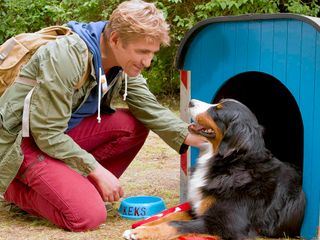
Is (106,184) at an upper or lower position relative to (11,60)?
lower

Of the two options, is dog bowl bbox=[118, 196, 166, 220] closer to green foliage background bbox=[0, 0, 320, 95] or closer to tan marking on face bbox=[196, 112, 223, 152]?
tan marking on face bbox=[196, 112, 223, 152]

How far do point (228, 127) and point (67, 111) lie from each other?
38.4 inches

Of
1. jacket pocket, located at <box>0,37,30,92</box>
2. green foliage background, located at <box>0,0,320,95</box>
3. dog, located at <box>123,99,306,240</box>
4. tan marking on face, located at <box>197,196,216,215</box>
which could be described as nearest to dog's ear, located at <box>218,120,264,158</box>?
dog, located at <box>123,99,306,240</box>

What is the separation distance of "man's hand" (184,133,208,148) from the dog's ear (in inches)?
13.4

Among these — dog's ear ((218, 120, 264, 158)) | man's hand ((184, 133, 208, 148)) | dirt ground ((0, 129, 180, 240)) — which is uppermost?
dog's ear ((218, 120, 264, 158))

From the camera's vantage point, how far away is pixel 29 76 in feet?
10.4

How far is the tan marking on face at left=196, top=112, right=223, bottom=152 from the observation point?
10.6 ft

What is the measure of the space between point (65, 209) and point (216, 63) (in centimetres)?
144

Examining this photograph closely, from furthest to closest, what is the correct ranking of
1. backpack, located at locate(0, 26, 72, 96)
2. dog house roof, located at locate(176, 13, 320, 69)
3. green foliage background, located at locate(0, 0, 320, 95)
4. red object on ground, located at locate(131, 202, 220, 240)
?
green foliage background, located at locate(0, 0, 320, 95) → backpack, located at locate(0, 26, 72, 96) → dog house roof, located at locate(176, 13, 320, 69) → red object on ground, located at locate(131, 202, 220, 240)

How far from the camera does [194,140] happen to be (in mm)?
3623

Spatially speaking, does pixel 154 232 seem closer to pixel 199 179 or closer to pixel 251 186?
pixel 199 179

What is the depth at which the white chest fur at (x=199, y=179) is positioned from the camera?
3.20 metres

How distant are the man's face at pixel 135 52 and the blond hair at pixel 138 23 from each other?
0.03 m

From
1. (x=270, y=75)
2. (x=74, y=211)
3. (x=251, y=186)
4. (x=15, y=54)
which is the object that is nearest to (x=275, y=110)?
(x=270, y=75)
